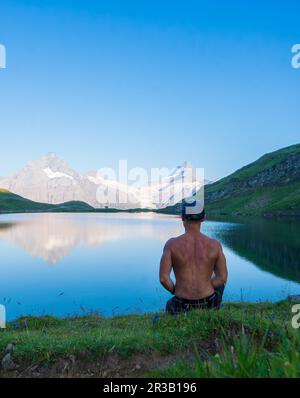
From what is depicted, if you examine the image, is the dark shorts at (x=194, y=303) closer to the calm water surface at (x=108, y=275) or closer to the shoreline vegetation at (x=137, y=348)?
the shoreline vegetation at (x=137, y=348)

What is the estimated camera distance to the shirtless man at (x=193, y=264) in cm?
1043

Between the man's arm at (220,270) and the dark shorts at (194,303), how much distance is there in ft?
0.96

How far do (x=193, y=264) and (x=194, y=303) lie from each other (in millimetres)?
1181

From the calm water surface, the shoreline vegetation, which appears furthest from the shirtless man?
the calm water surface

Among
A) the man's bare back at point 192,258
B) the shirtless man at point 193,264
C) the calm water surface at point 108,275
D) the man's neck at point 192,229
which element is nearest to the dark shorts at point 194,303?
the shirtless man at point 193,264

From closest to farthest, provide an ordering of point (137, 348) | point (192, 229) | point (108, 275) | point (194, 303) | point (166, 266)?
point (137, 348), point (166, 266), point (192, 229), point (194, 303), point (108, 275)

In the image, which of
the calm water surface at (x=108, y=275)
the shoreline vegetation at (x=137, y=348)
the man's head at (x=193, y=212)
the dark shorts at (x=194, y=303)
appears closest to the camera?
A: the shoreline vegetation at (x=137, y=348)

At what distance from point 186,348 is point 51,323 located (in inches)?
464

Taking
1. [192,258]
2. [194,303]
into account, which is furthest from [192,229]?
[194,303]

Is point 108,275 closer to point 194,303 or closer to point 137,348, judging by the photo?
point 194,303

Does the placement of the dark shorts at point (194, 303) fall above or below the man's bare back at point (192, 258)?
below

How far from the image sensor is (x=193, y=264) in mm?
10422

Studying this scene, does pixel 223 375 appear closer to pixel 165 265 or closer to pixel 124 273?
pixel 165 265

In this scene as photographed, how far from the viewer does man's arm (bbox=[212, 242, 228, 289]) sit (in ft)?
34.3
